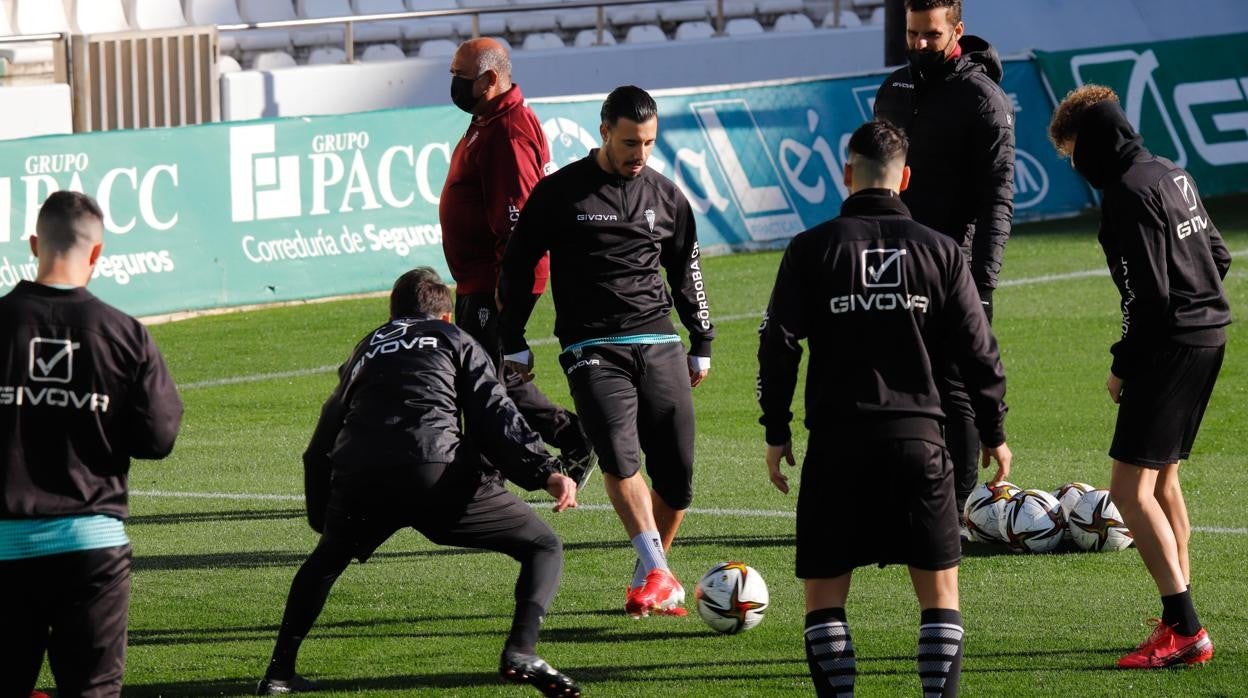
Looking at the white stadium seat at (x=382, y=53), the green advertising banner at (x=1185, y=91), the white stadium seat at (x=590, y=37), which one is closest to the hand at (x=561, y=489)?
the green advertising banner at (x=1185, y=91)

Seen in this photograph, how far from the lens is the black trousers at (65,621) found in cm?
518

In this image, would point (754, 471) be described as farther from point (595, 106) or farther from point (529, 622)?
point (595, 106)

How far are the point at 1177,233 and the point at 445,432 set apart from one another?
8.69 feet

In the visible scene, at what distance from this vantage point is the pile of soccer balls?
28.6 feet

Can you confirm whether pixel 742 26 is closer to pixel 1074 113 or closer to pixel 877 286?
pixel 1074 113

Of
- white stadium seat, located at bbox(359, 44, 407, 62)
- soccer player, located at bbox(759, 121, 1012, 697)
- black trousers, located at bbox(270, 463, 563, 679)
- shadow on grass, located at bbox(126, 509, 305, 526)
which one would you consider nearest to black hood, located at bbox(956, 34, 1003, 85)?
soccer player, located at bbox(759, 121, 1012, 697)

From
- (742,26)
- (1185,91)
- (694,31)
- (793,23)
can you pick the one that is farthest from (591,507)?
(793,23)

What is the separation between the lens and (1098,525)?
343 inches

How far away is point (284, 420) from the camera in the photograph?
41.2 ft

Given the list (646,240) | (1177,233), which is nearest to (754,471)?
(646,240)

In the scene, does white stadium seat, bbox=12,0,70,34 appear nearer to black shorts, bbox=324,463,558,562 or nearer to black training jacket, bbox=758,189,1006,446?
black shorts, bbox=324,463,558,562

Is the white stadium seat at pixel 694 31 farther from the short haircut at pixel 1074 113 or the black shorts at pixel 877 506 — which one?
the black shorts at pixel 877 506

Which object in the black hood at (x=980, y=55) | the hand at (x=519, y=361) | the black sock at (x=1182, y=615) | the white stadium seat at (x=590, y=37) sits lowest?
the black sock at (x=1182, y=615)

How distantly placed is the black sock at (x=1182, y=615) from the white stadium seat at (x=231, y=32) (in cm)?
1899
